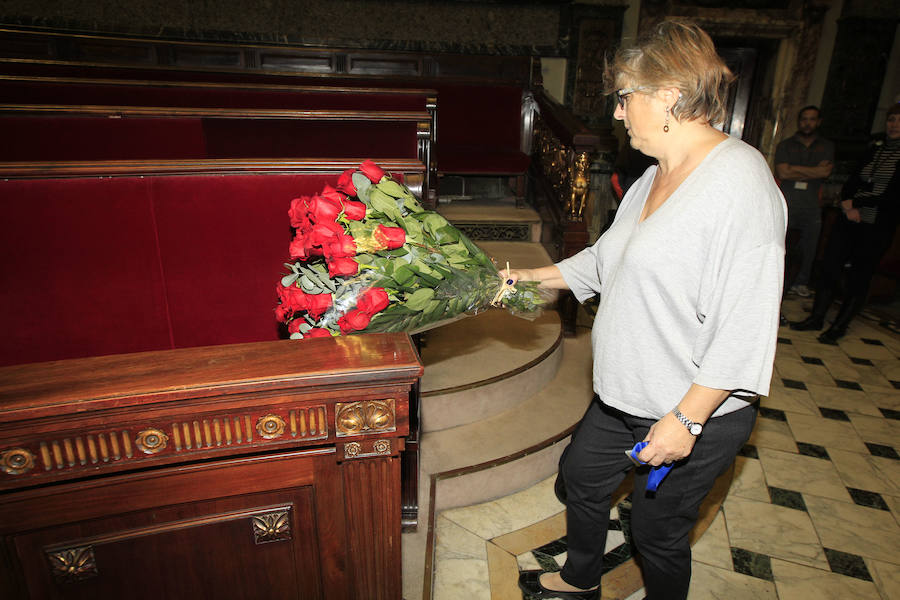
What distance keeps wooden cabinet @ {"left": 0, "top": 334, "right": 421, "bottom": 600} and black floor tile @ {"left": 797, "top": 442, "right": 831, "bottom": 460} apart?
2.47 meters

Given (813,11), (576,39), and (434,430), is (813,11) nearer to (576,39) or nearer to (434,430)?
(576,39)

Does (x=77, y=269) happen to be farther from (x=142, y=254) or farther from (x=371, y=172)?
(x=371, y=172)

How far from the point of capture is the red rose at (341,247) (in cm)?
112

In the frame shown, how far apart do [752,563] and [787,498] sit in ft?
1.70

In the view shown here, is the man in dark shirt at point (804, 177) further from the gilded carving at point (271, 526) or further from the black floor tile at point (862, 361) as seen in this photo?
the gilded carving at point (271, 526)

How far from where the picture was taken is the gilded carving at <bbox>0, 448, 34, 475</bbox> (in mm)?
791

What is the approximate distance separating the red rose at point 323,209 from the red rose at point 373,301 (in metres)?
0.19

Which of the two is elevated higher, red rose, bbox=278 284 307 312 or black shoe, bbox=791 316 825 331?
red rose, bbox=278 284 307 312

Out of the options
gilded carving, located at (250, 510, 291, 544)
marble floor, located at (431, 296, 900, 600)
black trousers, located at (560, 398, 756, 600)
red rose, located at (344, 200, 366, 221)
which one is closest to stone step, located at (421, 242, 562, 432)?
marble floor, located at (431, 296, 900, 600)

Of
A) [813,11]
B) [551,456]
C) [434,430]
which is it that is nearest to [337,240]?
[434,430]

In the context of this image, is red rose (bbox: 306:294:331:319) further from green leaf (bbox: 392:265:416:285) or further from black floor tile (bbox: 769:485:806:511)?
black floor tile (bbox: 769:485:806:511)

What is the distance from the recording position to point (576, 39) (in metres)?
5.61

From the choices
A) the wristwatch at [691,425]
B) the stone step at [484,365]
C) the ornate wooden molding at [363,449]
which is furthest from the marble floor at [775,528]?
the ornate wooden molding at [363,449]

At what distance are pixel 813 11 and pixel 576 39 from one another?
271cm
